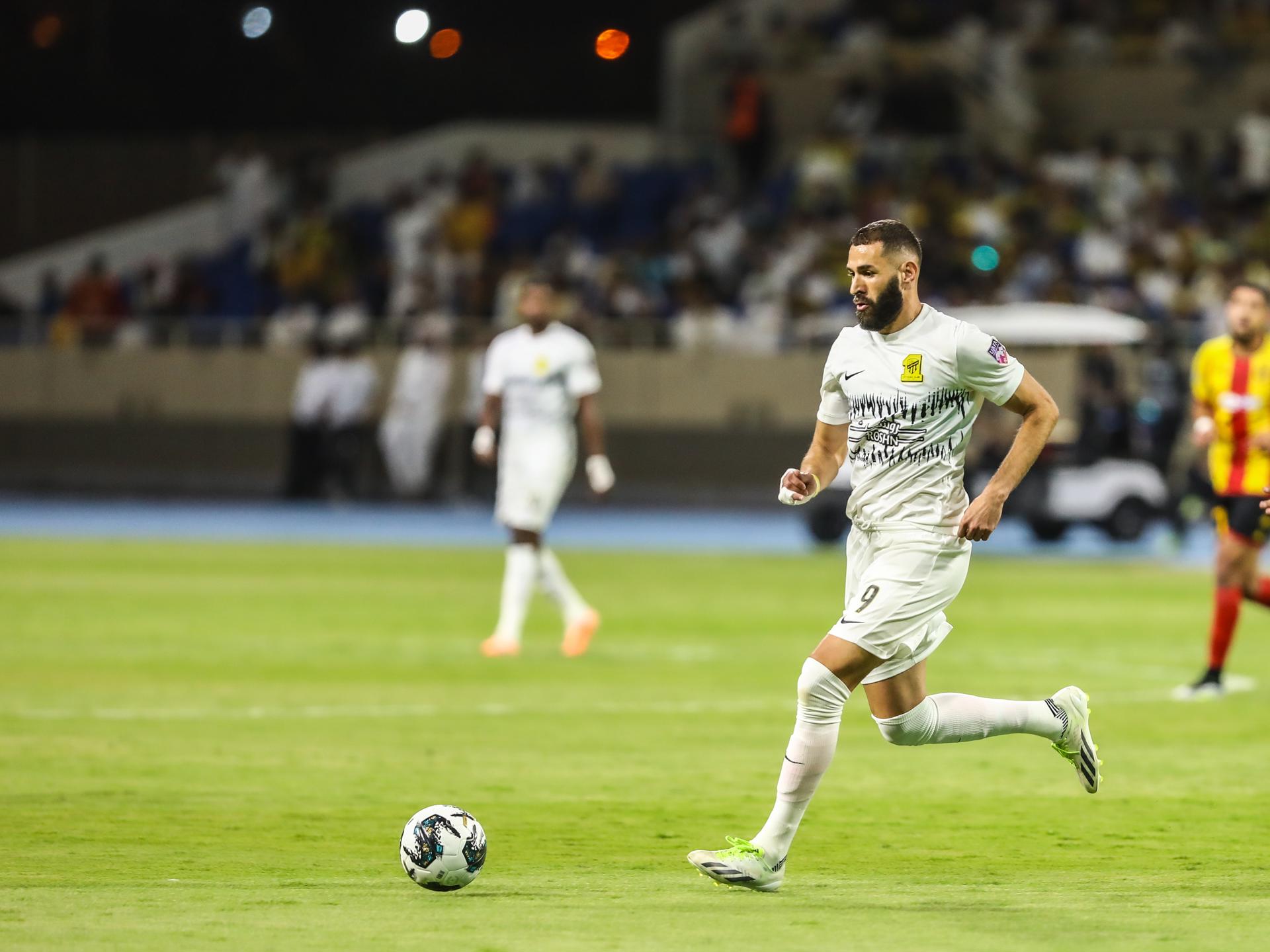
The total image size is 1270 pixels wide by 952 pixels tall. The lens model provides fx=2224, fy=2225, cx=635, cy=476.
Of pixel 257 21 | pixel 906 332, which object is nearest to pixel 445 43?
pixel 257 21

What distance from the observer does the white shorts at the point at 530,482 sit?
1524 centimetres

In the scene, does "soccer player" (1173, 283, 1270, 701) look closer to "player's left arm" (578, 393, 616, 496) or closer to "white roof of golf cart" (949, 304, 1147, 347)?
"player's left arm" (578, 393, 616, 496)

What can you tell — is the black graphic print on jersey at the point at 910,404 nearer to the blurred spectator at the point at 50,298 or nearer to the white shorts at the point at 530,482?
the white shorts at the point at 530,482

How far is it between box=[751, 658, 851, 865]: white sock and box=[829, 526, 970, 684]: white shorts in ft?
0.62

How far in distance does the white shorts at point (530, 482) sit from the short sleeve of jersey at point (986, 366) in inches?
297

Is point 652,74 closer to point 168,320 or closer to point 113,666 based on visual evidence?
point 168,320

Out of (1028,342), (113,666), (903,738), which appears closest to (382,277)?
(1028,342)

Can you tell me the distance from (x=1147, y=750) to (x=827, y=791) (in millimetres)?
2112

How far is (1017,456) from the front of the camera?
25.7 ft

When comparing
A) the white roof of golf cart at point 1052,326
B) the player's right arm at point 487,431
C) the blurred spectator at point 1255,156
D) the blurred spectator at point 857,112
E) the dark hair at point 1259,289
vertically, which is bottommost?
the player's right arm at point 487,431

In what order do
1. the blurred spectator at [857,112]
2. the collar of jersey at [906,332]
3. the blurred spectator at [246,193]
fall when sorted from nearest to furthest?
the collar of jersey at [906,332] < the blurred spectator at [857,112] < the blurred spectator at [246,193]

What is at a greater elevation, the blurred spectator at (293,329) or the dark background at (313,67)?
the dark background at (313,67)

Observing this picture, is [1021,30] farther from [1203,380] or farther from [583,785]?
[583,785]

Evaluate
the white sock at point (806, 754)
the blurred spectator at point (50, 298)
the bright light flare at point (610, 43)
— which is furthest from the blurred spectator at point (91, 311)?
the white sock at point (806, 754)
